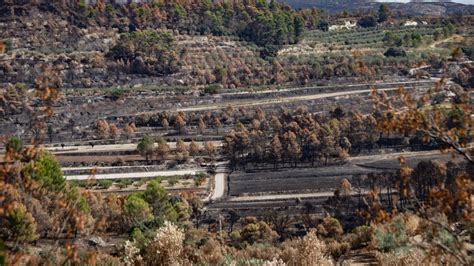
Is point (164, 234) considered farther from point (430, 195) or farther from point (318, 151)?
point (318, 151)

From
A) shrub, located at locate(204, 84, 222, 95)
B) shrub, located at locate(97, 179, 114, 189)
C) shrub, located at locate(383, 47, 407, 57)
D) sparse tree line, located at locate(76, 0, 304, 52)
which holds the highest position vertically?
sparse tree line, located at locate(76, 0, 304, 52)

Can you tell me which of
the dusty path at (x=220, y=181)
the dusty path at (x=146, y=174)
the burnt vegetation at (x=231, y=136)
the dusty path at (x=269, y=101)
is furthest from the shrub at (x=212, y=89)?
the dusty path at (x=146, y=174)

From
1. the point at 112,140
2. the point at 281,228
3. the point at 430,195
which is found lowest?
the point at 112,140

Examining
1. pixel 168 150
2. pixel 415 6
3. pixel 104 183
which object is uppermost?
pixel 415 6

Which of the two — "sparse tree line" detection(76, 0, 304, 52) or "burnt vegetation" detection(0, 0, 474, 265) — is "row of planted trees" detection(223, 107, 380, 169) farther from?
"sparse tree line" detection(76, 0, 304, 52)

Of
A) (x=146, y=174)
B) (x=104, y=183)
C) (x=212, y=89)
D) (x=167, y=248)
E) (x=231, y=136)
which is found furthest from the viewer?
(x=212, y=89)

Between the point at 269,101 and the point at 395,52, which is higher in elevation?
the point at 395,52

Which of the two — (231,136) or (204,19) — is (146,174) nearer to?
(231,136)

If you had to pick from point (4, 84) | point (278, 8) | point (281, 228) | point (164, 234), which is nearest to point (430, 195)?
point (164, 234)

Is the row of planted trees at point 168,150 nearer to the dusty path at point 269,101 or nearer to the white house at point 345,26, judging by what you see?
the dusty path at point 269,101

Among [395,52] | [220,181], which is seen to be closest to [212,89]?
[395,52]

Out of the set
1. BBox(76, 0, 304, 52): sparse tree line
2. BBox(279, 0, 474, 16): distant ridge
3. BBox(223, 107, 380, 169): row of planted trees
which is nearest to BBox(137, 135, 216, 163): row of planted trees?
BBox(223, 107, 380, 169): row of planted trees
